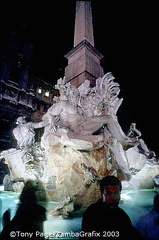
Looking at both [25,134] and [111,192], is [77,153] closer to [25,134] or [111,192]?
[25,134]

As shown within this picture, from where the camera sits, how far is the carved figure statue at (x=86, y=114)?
16.5ft

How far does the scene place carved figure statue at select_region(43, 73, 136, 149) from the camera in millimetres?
5020

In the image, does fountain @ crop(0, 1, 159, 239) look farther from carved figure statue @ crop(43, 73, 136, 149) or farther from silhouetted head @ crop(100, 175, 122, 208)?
silhouetted head @ crop(100, 175, 122, 208)

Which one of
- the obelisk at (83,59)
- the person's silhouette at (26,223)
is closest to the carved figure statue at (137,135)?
the obelisk at (83,59)

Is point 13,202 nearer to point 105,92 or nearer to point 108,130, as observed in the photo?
point 108,130

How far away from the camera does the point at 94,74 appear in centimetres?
726

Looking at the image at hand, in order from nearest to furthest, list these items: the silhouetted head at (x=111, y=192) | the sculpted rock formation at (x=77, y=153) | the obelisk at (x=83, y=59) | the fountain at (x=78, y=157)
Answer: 1. the silhouetted head at (x=111, y=192)
2. the fountain at (x=78, y=157)
3. the sculpted rock formation at (x=77, y=153)
4. the obelisk at (x=83, y=59)

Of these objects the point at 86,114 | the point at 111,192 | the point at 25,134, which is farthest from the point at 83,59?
the point at 111,192

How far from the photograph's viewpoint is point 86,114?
608cm

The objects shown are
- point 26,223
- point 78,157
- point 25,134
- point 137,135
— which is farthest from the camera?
point 137,135

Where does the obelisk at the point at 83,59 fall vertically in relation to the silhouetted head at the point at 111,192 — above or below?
above

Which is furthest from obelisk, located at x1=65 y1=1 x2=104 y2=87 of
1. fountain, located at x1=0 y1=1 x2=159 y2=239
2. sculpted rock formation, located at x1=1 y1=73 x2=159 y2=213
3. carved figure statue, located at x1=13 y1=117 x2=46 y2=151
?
carved figure statue, located at x1=13 y1=117 x2=46 y2=151

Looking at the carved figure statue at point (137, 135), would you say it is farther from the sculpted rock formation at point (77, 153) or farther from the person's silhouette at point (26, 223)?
the person's silhouette at point (26, 223)

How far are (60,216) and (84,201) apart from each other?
778 millimetres
